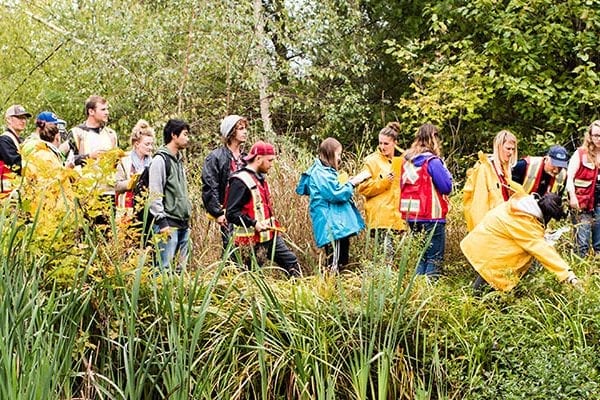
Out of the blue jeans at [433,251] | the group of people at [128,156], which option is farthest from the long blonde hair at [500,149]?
the group of people at [128,156]

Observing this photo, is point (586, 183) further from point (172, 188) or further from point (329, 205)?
point (172, 188)

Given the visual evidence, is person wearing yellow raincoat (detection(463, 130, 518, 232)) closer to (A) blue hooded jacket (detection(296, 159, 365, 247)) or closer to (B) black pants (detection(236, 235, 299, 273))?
(A) blue hooded jacket (detection(296, 159, 365, 247))

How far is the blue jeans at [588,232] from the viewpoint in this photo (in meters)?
7.86

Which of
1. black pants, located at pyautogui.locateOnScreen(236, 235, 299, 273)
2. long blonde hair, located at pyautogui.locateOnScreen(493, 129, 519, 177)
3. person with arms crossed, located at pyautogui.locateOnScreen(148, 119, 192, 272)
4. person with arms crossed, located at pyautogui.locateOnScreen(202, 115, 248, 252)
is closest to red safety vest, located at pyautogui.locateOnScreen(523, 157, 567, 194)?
long blonde hair, located at pyautogui.locateOnScreen(493, 129, 519, 177)

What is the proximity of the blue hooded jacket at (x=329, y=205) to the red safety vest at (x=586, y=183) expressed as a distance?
1.98 meters

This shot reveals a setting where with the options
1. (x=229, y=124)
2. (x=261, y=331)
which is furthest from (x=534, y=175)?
(x=261, y=331)

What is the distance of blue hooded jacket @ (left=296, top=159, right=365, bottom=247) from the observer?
25.4 ft

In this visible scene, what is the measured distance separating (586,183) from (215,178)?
3.25 metres

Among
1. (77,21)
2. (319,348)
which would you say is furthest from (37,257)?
(77,21)

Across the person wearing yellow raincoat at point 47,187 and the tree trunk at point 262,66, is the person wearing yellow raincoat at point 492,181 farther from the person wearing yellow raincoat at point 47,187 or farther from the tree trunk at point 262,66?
the tree trunk at point 262,66

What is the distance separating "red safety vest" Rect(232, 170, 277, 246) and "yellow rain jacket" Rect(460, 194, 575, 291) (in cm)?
164

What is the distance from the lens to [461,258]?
820 cm

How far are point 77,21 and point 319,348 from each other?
11877 millimetres

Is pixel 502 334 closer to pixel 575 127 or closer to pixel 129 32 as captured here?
pixel 575 127
